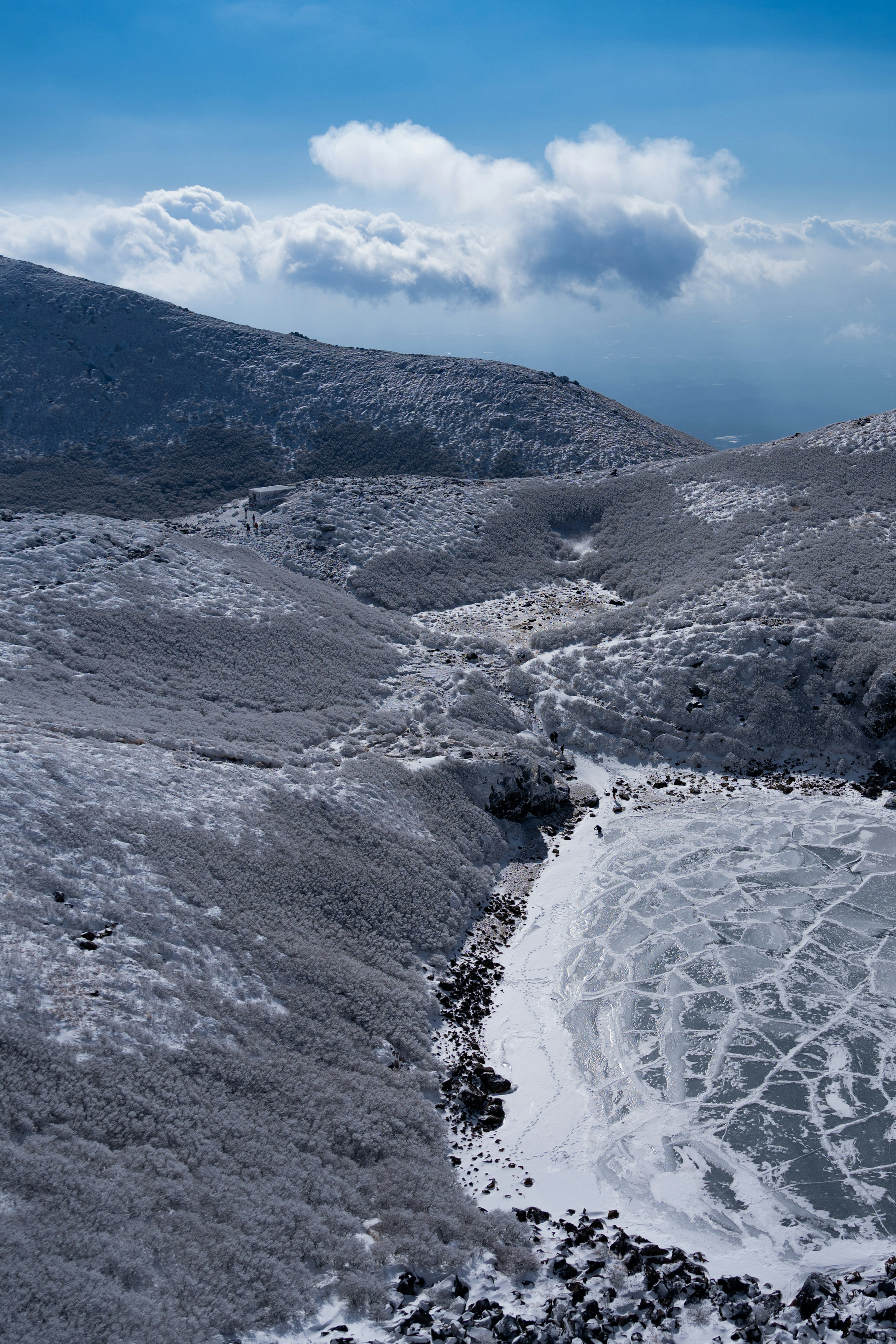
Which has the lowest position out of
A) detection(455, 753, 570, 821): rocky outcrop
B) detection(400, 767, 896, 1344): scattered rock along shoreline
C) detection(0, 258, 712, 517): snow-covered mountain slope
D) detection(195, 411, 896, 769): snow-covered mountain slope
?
detection(400, 767, 896, 1344): scattered rock along shoreline

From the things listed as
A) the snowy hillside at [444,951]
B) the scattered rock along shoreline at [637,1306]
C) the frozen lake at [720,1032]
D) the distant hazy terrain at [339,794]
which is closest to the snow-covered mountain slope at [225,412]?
the distant hazy terrain at [339,794]

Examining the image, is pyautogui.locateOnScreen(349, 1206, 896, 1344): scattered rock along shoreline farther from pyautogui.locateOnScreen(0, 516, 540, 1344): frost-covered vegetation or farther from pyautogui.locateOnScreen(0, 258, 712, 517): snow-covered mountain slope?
pyautogui.locateOnScreen(0, 258, 712, 517): snow-covered mountain slope

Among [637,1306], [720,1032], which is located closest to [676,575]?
[720,1032]

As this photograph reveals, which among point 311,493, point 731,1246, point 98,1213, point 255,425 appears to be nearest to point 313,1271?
point 98,1213

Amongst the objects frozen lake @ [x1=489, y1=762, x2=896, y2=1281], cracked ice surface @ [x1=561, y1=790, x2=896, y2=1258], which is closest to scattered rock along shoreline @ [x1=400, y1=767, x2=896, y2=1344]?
frozen lake @ [x1=489, y1=762, x2=896, y2=1281]

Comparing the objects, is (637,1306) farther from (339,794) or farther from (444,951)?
(339,794)

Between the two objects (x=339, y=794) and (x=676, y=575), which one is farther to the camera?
(x=676, y=575)

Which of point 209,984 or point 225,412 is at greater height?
point 225,412
